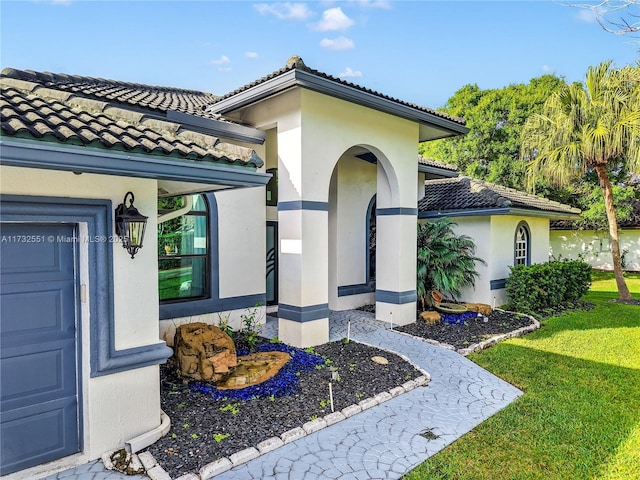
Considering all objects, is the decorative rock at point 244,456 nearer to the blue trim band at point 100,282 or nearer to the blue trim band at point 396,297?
the blue trim band at point 100,282

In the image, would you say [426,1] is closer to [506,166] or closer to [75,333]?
[75,333]

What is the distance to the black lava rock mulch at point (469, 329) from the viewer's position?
350 inches

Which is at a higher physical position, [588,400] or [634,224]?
[634,224]

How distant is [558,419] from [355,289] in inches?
280

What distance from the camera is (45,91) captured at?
4512mm

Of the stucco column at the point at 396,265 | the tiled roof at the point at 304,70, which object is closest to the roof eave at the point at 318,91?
the tiled roof at the point at 304,70

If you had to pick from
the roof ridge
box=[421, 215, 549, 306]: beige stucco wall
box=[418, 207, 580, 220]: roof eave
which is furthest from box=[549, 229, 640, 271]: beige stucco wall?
the roof ridge

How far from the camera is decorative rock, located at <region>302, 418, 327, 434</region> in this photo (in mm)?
4805

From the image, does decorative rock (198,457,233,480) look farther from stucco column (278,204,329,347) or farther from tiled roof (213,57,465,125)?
tiled roof (213,57,465,125)

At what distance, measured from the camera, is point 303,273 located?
25.9ft

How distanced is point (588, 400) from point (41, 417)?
24.7 ft

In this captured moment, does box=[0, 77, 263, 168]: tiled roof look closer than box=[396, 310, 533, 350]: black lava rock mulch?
Yes

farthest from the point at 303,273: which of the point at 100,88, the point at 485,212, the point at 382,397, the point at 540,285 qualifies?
the point at 540,285

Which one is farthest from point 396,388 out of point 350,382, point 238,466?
point 238,466
